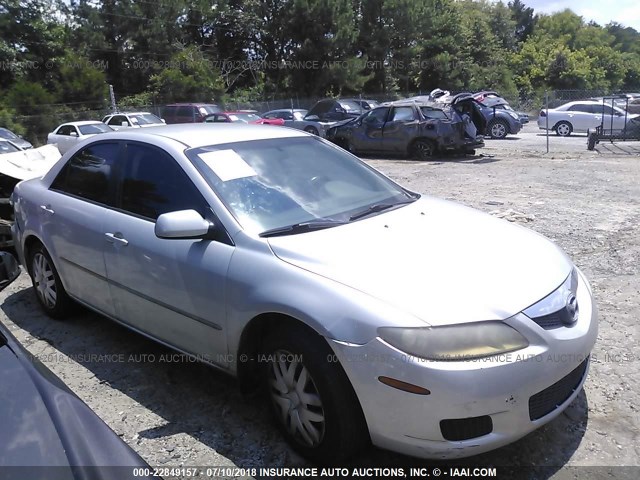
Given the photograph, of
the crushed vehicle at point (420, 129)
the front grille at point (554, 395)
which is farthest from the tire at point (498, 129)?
the front grille at point (554, 395)

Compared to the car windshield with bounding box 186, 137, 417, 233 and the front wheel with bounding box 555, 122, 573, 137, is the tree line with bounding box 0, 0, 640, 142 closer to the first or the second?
the front wheel with bounding box 555, 122, 573, 137

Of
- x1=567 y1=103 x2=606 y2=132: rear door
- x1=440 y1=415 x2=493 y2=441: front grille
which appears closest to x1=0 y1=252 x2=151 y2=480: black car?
x1=440 y1=415 x2=493 y2=441: front grille

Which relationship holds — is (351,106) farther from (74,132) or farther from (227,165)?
(227,165)

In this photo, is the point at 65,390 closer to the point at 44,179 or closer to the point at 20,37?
the point at 44,179

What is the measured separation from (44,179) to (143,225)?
1.70 m

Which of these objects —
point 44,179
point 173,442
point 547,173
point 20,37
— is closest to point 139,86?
point 20,37

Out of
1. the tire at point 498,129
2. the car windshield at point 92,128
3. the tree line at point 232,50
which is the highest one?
the tree line at point 232,50

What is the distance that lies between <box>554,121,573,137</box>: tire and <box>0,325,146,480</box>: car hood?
79.9ft

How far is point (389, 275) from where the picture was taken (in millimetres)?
2568

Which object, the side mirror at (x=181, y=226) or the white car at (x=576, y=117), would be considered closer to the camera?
the side mirror at (x=181, y=226)

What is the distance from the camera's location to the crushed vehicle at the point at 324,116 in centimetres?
1902

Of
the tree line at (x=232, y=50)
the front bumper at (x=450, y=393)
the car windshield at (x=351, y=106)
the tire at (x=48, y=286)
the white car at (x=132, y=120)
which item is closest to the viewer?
the front bumper at (x=450, y=393)

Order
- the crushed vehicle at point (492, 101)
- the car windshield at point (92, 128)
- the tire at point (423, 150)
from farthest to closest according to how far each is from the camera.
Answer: the crushed vehicle at point (492, 101) < the car windshield at point (92, 128) < the tire at point (423, 150)

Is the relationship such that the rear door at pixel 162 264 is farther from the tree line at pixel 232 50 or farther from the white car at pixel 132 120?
the tree line at pixel 232 50
